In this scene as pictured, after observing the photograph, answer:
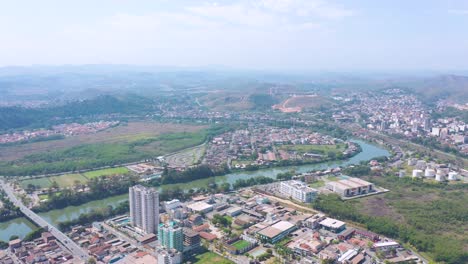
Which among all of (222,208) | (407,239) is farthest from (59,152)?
(407,239)

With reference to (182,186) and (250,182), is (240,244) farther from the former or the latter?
(182,186)

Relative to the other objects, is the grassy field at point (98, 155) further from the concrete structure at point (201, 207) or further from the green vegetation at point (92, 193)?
the concrete structure at point (201, 207)

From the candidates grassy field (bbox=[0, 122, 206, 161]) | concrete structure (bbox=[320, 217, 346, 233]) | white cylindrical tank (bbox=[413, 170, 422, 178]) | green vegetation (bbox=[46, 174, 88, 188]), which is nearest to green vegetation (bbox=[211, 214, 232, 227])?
concrete structure (bbox=[320, 217, 346, 233])

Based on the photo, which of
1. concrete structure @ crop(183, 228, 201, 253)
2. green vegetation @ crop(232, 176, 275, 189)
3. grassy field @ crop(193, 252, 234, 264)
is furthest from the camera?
green vegetation @ crop(232, 176, 275, 189)

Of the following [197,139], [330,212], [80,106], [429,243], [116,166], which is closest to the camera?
[429,243]

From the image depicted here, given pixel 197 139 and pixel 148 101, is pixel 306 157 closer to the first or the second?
pixel 197 139

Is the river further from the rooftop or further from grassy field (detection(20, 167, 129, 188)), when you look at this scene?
the rooftop

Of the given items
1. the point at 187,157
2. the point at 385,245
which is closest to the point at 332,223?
the point at 385,245
